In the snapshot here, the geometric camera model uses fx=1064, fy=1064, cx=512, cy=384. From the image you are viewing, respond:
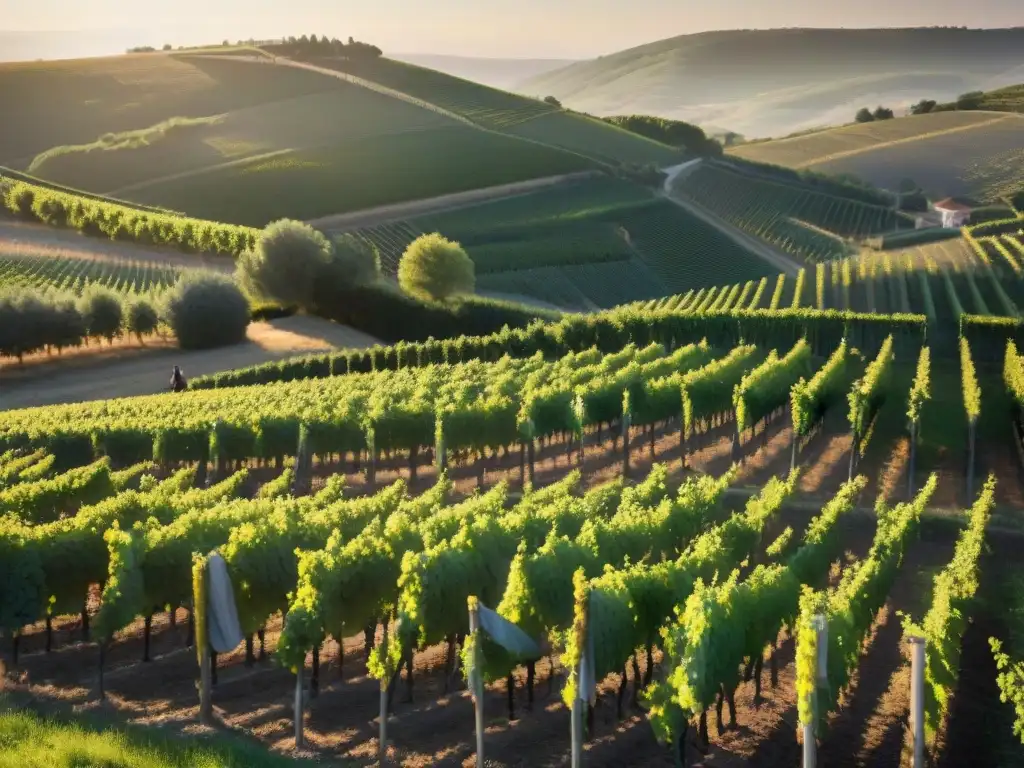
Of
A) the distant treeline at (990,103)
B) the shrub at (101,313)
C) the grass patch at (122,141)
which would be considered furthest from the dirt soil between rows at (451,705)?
the distant treeline at (990,103)

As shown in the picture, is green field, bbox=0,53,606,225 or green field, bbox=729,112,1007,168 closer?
green field, bbox=0,53,606,225

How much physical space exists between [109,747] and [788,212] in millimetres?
110606

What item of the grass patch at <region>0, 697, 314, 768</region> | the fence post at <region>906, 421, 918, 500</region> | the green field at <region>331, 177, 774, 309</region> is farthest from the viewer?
the green field at <region>331, 177, 774, 309</region>

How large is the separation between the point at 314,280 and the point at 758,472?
44.1m

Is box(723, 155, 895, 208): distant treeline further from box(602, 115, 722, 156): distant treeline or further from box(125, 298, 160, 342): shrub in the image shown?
box(125, 298, 160, 342): shrub

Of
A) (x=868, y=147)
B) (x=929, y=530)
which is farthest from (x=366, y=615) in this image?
(x=868, y=147)

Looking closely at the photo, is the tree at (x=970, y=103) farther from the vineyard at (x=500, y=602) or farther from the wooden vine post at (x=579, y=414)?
→ the wooden vine post at (x=579, y=414)

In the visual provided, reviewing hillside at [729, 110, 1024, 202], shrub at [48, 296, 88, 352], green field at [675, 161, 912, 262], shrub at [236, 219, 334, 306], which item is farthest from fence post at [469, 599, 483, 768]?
hillside at [729, 110, 1024, 202]

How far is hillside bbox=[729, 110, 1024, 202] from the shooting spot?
13888 cm

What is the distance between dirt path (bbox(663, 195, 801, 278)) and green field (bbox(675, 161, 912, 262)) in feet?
3.95

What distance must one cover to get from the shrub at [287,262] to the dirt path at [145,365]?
2336mm

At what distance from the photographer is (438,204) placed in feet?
344

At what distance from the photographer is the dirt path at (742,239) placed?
3669 inches

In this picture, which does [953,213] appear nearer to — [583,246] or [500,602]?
[583,246]
